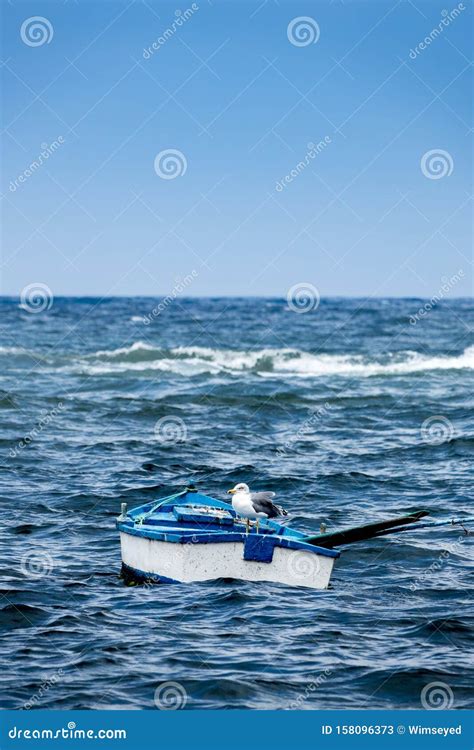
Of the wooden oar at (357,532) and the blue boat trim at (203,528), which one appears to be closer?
the blue boat trim at (203,528)

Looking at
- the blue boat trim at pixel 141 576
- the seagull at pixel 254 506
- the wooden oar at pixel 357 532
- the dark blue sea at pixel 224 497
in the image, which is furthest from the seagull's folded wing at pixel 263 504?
the blue boat trim at pixel 141 576

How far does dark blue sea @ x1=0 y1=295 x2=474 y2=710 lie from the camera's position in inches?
417

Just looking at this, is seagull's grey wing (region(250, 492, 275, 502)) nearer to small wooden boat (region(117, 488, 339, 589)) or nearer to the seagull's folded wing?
the seagull's folded wing

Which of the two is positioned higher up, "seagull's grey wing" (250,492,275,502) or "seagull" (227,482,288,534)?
"seagull's grey wing" (250,492,275,502)

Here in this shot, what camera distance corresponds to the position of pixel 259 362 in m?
45.7

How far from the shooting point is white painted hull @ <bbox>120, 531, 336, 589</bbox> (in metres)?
12.9

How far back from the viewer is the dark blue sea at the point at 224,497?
34.8 feet

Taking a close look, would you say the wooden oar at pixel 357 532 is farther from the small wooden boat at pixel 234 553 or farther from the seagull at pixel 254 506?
Answer: the seagull at pixel 254 506

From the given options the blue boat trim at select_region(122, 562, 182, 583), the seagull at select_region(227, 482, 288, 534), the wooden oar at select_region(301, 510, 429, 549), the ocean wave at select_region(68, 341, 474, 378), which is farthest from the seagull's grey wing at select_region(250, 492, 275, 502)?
the ocean wave at select_region(68, 341, 474, 378)

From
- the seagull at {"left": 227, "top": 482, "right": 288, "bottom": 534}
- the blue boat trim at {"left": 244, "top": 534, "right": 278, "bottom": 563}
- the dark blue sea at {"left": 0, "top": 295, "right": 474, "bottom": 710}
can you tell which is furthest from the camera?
the seagull at {"left": 227, "top": 482, "right": 288, "bottom": 534}

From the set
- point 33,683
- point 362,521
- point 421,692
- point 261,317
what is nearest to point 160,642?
point 33,683

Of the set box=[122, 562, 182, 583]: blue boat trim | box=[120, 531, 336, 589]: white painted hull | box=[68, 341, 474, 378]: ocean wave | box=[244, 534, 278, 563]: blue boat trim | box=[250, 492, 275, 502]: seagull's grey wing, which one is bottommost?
box=[122, 562, 182, 583]: blue boat trim

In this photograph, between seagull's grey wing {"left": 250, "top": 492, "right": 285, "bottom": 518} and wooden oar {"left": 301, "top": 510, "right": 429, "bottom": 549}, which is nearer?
wooden oar {"left": 301, "top": 510, "right": 429, "bottom": 549}

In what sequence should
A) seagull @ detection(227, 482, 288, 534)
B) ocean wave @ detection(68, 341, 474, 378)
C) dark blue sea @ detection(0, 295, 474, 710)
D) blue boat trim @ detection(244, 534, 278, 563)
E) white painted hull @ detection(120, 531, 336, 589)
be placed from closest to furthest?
dark blue sea @ detection(0, 295, 474, 710)
blue boat trim @ detection(244, 534, 278, 563)
white painted hull @ detection(120, 531, 336, 589)
seagull @ detection(227, 482, 288, 534)
ocean wave @ detection(68, 341, 474, 378)
